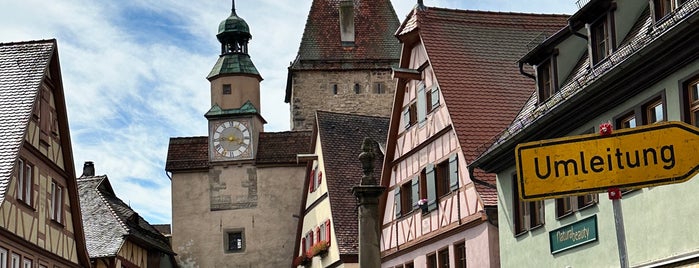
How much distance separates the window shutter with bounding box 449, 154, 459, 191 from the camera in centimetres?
2391

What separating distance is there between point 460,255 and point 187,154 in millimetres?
26446

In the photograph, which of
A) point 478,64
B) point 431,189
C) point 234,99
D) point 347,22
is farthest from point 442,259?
point 347,22

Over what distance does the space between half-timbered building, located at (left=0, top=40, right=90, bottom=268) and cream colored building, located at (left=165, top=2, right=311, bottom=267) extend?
58.5 feet

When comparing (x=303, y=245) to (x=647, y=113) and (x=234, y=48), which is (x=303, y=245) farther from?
(x=647, y=113)

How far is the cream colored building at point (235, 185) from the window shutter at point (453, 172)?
22.0 m

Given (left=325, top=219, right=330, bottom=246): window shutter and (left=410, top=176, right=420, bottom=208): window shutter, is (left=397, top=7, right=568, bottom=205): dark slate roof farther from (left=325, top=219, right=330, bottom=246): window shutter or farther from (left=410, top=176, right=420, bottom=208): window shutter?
(left=325, top=219, right=330, bottom=246): window shutter

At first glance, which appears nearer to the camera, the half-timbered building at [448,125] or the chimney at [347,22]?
the half-timbered building at [448,125]

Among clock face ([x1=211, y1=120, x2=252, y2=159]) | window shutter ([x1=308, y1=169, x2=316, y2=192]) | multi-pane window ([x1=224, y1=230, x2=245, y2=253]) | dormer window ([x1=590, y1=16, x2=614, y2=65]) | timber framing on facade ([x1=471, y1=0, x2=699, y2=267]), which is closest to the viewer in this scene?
timber framing on facade ([x1=471, y1=0, x2=699, y2=267])

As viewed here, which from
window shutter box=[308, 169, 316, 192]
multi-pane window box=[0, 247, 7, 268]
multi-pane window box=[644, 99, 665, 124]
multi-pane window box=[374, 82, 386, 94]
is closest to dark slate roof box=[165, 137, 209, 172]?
multi-pane window box=[374, 82, 386, 94]

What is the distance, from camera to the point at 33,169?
997 inches

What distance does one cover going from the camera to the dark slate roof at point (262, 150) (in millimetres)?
48250

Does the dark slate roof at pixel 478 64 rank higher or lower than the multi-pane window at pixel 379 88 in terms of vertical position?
lower

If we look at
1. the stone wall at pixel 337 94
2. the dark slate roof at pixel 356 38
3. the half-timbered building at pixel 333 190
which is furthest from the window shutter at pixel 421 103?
the dark slate roof at pixel 356 38

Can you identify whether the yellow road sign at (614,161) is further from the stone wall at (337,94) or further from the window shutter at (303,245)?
the stone wall at (337,94)
